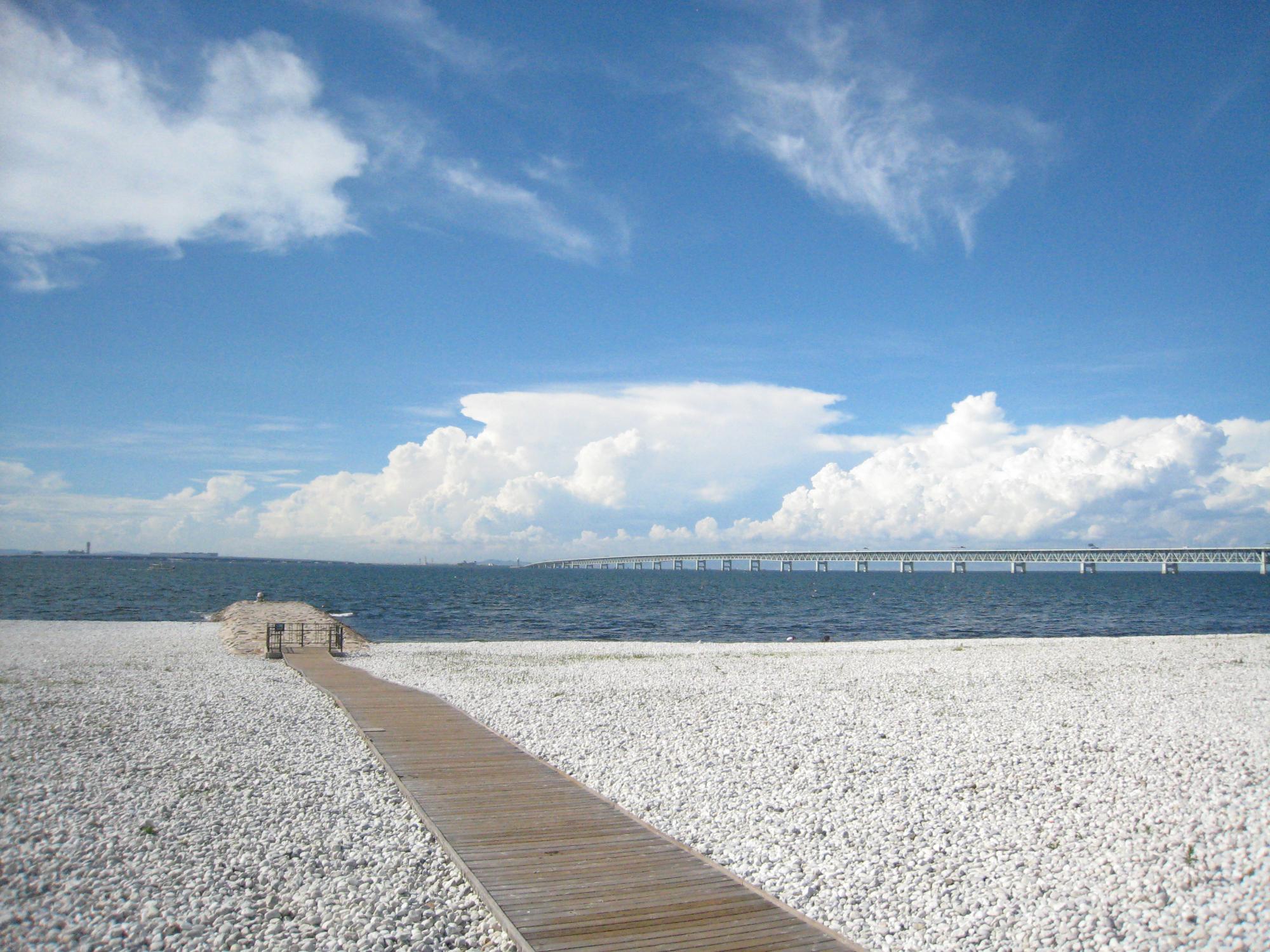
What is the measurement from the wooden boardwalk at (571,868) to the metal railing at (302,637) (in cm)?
1537

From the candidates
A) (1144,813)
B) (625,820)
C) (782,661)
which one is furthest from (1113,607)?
(625,820)

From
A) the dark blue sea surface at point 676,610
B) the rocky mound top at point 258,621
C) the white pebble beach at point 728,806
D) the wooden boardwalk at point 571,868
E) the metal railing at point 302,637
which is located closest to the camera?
the wooden boardwalk at point 571,868

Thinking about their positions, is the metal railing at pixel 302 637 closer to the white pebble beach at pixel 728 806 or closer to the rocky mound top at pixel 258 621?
the rocky mound top at pixel 258 621

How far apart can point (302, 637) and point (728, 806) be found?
70.4ft

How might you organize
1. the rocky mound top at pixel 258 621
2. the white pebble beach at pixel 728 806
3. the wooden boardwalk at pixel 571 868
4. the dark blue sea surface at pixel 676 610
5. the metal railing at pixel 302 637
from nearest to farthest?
the wooden boardwalk at pixel 571 868
the white pebble beach at pixel 728 806
the metal railing at pixel 302 637
the rocky mound top at pixel 258 621
the dark blue sea surface at pixel 676 610

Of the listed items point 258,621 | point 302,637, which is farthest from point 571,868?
point 258,621

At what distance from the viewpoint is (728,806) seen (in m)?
9.94

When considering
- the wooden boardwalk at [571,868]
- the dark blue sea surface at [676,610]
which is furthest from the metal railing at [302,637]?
the wooden boardwalk at [571,868]

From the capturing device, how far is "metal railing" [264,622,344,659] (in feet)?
84.1

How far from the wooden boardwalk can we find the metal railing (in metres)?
15.4

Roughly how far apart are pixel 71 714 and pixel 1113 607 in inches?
2766

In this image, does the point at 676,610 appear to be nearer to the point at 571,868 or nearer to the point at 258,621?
the point at 258,621

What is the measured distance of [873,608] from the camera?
63.3 metres

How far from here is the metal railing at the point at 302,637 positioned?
84.1 feet
